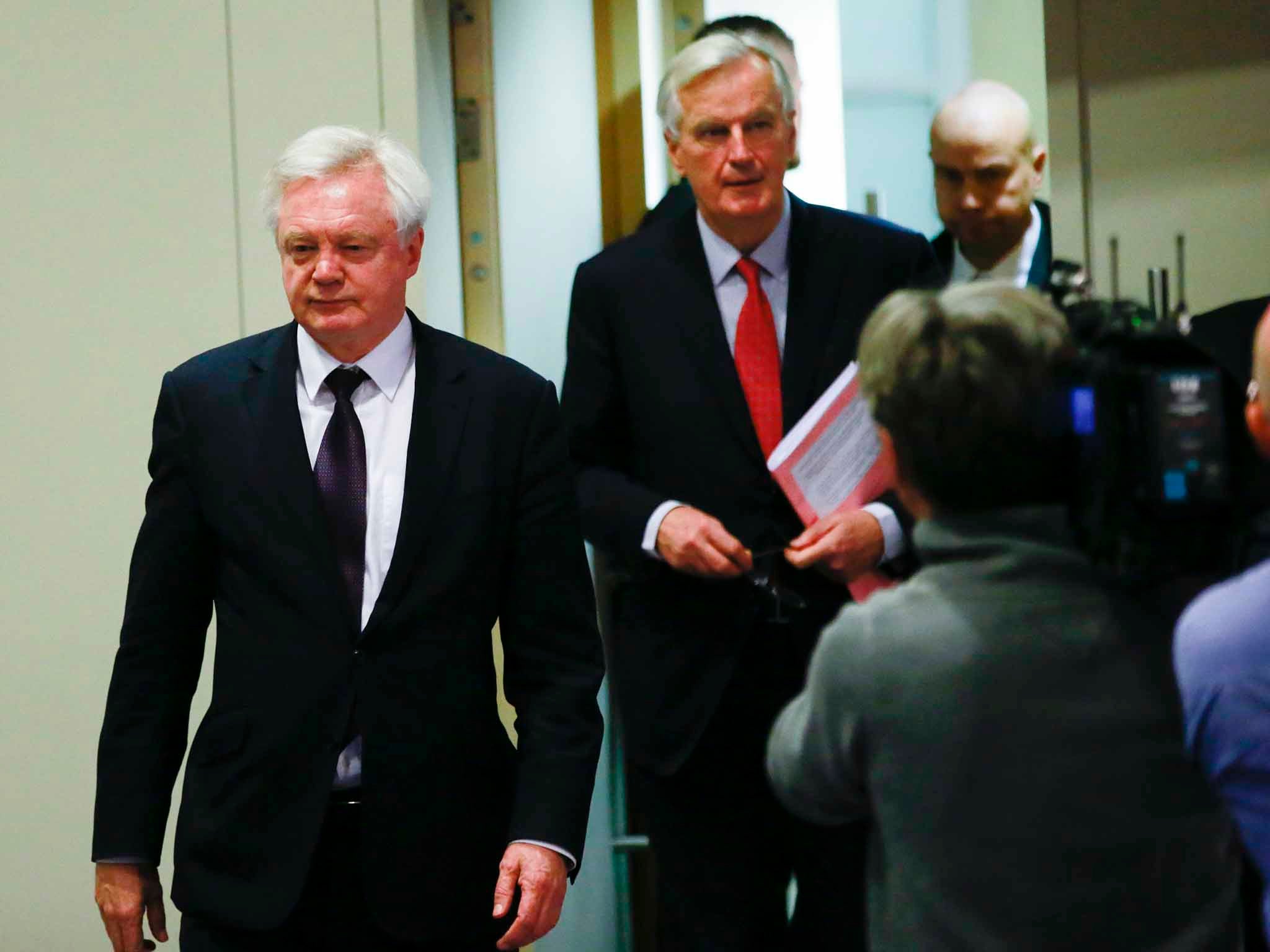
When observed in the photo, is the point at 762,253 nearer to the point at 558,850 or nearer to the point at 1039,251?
the point at 1039,251

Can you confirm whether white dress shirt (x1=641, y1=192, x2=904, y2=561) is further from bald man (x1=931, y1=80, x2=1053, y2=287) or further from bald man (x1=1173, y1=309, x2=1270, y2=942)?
bald man (x1=1173, y1=309, x2=1270, y2=942)

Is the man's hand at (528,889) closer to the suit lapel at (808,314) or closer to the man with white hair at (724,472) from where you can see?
the man with white hair at (724,472)

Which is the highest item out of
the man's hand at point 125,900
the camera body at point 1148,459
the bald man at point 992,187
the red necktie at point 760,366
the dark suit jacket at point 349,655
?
the bald man at point 992,187

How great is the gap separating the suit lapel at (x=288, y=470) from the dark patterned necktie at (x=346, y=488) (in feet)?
0.06

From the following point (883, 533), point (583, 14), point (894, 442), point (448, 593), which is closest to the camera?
point (894, 442)

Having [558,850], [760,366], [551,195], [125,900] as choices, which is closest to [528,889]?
[558,850]

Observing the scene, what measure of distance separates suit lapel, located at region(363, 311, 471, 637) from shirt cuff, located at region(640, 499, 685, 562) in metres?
0.48

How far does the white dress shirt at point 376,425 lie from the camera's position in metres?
2.13

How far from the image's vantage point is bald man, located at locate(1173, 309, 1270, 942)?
1.39m

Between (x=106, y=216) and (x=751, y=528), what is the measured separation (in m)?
1.40

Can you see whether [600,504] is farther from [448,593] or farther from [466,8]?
[466,8]

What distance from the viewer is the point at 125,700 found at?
2.15 meters

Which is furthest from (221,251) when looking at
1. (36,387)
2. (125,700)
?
(125,700)

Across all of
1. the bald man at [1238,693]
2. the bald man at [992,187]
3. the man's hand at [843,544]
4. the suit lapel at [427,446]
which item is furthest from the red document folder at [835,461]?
the bald man at [1238,693]
